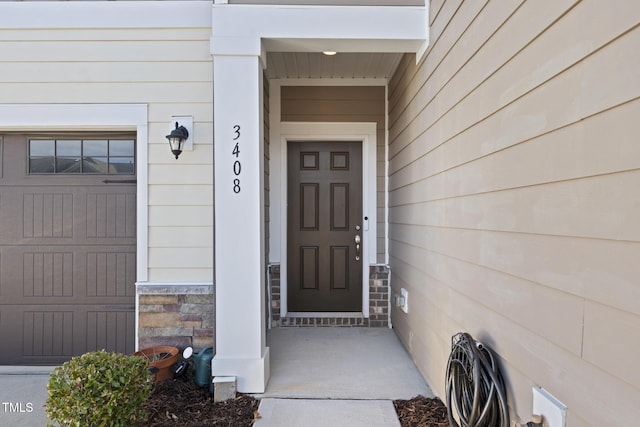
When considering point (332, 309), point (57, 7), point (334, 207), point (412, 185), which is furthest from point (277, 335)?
point (57, 7)

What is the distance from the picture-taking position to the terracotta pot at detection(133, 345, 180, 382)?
2.76m

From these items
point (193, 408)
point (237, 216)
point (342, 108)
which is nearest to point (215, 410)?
point (193, 408)

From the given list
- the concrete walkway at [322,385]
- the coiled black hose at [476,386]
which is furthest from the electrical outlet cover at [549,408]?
the concrete walkway at [322,385]

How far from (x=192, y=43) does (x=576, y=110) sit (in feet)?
9.20

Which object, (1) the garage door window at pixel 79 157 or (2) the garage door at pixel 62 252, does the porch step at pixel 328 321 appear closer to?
(2) the garage door at pixel 62 252

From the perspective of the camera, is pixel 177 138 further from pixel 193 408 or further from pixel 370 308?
pixel 370 308

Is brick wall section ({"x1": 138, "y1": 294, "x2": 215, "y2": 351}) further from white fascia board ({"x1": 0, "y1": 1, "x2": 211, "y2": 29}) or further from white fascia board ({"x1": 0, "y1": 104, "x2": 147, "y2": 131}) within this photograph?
white fascia board ({"x1": 0, "y1": 1, "x2": 211, "y2": 29})

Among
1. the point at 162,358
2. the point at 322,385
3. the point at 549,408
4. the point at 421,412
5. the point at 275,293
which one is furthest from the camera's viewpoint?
the point at 275,293

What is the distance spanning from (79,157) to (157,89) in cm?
90

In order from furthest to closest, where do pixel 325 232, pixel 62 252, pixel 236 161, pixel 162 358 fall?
pixel 325 232 → pixel 62 252 → pixel 162 358 → pixel 236 161

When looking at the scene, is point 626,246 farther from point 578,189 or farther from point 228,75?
point 228,75

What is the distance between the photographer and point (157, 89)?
3.05 meters

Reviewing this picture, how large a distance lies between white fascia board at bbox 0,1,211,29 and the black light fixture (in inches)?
33.4

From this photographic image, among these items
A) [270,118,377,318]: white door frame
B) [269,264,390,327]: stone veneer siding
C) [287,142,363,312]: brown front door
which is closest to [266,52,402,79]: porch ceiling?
[270,118,377,318]: white door frame
